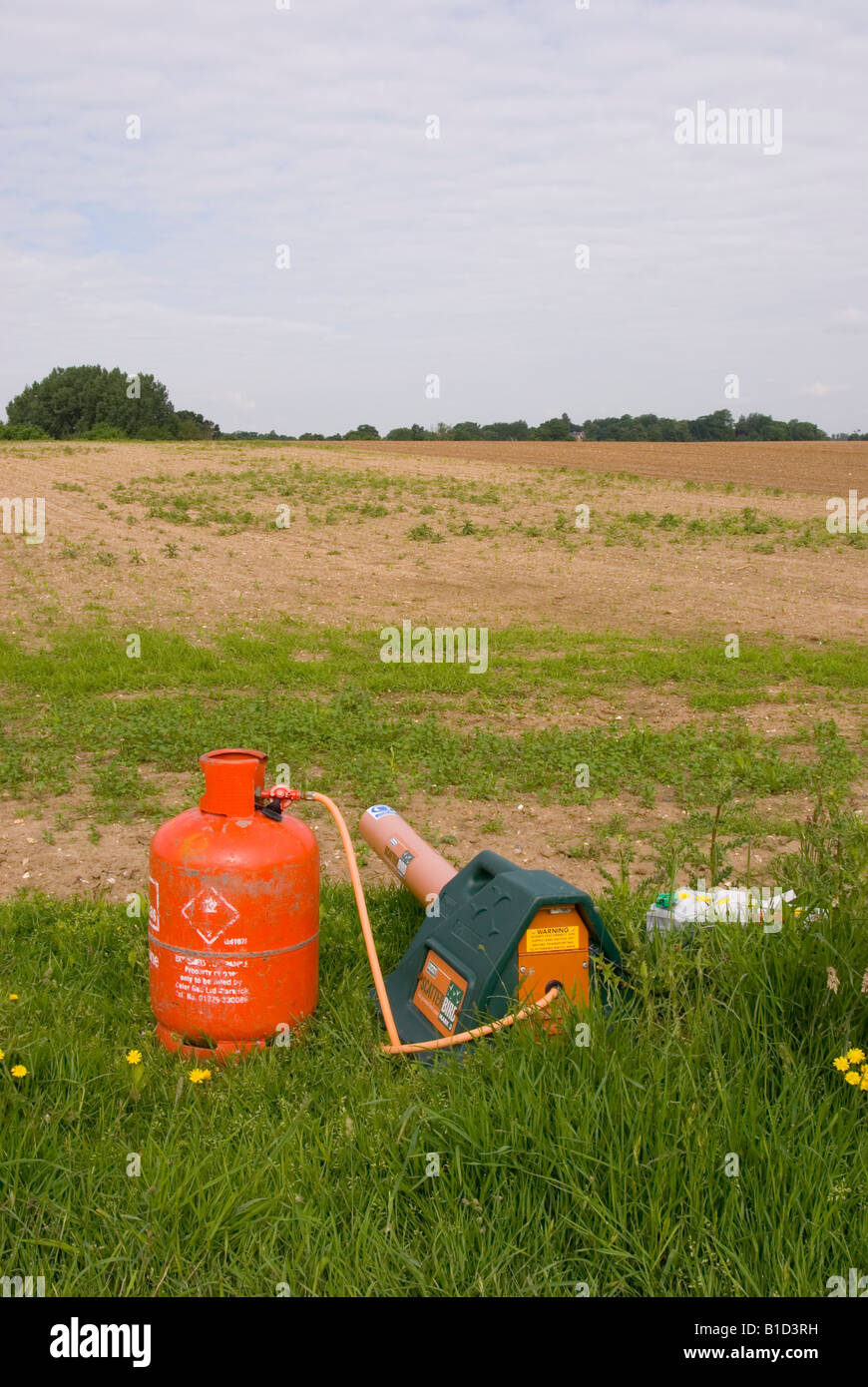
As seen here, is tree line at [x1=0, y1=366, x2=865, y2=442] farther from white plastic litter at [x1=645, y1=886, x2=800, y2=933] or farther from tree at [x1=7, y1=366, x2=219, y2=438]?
white plastic litter at [x1=645, y1=886, x2=800, y2=933]

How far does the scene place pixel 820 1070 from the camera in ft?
9.61

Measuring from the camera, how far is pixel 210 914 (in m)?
3.36

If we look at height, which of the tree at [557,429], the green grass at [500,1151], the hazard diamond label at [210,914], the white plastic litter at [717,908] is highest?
the tree at [557,429]

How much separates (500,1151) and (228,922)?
1181 mm

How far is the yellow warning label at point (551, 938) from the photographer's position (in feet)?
10.9

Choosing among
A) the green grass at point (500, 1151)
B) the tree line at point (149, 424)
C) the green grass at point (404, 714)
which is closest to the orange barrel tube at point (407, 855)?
the green grass at point (500, 1151)

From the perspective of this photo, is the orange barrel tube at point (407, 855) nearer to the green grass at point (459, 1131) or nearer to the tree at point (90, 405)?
the green grass at point (459, 1131)

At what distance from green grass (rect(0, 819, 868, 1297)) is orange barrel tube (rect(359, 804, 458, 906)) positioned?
759 millimetres

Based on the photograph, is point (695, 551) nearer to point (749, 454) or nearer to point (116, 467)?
point (116, 467)

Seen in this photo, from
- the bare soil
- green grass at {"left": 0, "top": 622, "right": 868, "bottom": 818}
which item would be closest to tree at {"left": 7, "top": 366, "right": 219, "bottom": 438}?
the bare soil

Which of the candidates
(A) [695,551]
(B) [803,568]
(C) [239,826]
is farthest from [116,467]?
(C) [239,826]

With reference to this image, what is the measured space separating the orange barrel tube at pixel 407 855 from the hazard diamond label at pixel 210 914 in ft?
2.83

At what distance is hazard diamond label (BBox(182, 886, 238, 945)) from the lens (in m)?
3.35

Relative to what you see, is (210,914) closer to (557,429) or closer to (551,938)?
(551,938)
